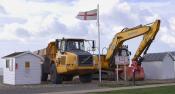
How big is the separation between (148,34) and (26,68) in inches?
388

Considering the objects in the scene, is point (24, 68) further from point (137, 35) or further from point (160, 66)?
point (160, 66)

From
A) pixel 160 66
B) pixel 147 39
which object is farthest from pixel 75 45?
pixel 160 66

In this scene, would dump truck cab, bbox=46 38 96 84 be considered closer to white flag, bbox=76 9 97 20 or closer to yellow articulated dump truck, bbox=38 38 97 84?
yellow articulated dump truck, bbox=38 38 97 84

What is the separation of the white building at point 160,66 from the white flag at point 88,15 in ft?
39.2

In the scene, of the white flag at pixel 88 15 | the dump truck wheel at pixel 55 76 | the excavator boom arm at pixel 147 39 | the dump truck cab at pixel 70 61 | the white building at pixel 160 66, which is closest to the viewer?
the dump truck cab at pixel 70 61

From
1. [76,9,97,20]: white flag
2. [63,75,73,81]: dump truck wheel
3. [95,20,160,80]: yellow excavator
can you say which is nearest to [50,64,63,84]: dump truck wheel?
[63,75,73,81]: dump truck wheel

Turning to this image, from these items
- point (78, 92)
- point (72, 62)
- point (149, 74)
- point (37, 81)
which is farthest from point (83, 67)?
point (149, 74)

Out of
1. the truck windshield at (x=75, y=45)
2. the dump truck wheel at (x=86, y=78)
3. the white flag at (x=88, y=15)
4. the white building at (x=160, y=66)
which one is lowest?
the dump truck wheel at (x=86, y=78)

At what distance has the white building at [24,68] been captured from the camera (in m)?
39.8

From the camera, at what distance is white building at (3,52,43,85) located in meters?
39.8

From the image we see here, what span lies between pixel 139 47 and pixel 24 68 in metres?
9.36

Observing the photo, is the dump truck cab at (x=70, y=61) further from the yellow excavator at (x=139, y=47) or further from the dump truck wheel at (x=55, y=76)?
the yellow excavator at (x=139, y=47)

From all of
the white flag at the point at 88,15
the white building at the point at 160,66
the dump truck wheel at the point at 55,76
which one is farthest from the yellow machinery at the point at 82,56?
the white building at the point at 160,66

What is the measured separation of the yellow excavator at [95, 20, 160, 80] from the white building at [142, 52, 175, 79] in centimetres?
520
